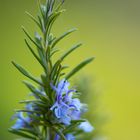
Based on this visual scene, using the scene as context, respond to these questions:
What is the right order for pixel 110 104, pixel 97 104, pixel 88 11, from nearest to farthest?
pixel 97 104
pixel 110 104
pixel 88 11

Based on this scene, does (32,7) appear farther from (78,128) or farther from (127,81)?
(78,128)

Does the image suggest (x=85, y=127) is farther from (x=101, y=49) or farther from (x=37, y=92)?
(x=101, y=49)

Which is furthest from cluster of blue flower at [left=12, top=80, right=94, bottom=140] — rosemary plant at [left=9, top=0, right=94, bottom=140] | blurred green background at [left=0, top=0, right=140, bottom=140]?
blurred green background at [left=0, top=0, right=140, bottom=140]

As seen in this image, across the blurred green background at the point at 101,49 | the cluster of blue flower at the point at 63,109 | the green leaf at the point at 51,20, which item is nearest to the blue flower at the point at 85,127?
the cluster of blue flower at the point at 63,109

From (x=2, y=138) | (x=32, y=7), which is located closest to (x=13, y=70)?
(x=32, y=7)

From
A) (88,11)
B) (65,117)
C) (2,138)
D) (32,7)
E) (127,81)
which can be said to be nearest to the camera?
(65,117)

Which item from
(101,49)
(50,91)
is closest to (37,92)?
(50,91)

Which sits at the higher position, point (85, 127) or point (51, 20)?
point (51, 20)

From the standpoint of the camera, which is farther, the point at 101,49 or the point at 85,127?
the point at 101,49
